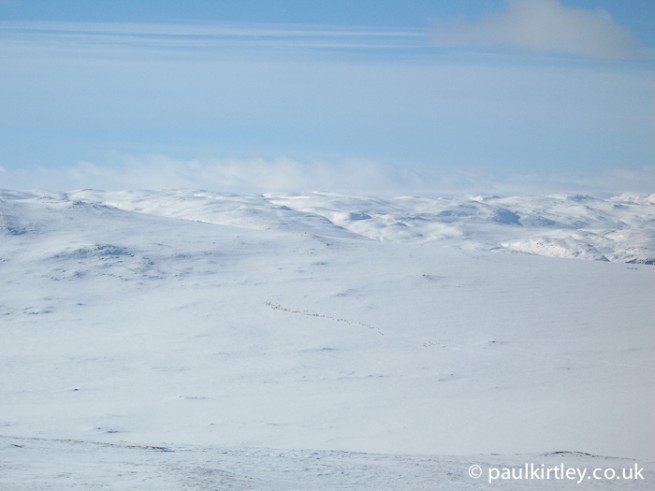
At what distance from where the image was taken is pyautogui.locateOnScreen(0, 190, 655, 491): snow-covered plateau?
12.6 metres

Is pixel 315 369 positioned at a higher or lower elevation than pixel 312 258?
lower

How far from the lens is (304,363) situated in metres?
23.3

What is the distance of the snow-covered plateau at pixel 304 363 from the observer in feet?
41.3

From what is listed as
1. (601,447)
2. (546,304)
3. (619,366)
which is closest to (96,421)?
(601,447)

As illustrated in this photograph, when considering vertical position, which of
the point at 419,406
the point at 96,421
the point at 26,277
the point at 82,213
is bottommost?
the point at 96,421

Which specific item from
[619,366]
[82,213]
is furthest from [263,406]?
[82,213]

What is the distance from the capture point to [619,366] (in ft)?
74.9

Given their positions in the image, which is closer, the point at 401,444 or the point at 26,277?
the point at 401,444

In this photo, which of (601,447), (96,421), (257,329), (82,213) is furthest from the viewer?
(82,213)

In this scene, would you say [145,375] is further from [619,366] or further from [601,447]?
[619,366]

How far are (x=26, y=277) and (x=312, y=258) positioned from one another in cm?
1486

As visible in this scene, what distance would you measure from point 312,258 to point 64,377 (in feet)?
64.6

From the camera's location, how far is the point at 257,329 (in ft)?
89.5

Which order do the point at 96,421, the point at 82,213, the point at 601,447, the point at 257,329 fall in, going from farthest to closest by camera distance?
the point at 82,213, the point at 257,329, the point at 96,421, the point at 601,447
